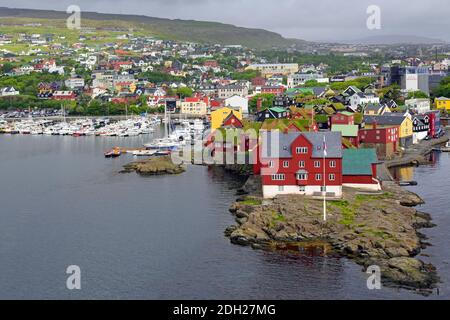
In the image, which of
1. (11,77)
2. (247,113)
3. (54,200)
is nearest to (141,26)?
(11,77)

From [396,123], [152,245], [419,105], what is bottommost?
[152,245]

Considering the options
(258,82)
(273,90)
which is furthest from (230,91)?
(258,82)

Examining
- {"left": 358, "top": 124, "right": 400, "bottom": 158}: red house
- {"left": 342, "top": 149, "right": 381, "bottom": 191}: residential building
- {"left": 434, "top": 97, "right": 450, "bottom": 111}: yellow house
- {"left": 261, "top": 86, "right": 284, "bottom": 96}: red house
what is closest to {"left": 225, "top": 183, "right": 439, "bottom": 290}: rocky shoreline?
{"left": 342, "top": 149, "right": 381, "bottom": 191}: residential building

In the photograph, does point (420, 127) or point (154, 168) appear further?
point (420, 127)

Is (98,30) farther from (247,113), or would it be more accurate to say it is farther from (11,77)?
(247,113)

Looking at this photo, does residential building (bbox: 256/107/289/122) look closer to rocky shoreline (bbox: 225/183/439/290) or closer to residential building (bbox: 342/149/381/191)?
residential building (bbox: 342/149/381/191)

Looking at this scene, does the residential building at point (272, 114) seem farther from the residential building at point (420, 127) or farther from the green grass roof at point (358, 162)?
the green grass roof at point (358, 162)

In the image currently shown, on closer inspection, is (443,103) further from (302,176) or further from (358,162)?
(302,176)
